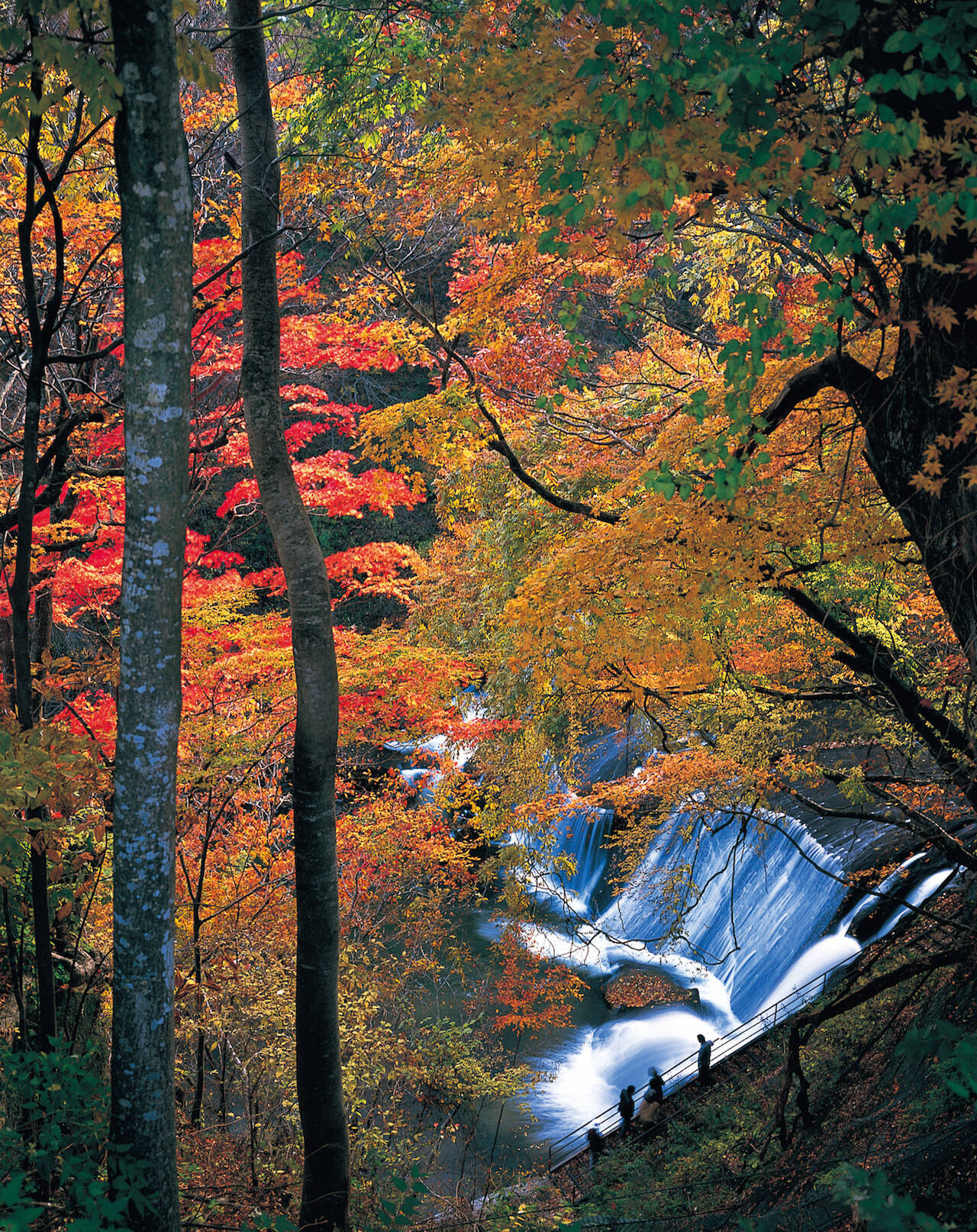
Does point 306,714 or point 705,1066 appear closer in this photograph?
point 306,714

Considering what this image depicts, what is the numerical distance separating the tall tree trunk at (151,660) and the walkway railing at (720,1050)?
6902 mm

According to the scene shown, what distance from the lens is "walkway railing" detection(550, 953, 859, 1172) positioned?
8.42 m

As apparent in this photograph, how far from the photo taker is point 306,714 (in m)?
4.52

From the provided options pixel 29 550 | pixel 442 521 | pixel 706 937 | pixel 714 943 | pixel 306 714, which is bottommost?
pixel 714 943

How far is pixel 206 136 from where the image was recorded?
600 cm

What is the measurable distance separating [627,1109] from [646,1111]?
206 millimetres

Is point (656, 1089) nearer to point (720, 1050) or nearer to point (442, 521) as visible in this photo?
point (720, 1050)

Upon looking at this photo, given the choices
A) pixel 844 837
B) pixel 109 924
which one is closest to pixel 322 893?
pixel 109 924

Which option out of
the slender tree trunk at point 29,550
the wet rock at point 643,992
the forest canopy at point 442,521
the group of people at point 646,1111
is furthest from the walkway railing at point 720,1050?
the slender tree trunk at point 29,550

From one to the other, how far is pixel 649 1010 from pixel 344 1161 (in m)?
7.19

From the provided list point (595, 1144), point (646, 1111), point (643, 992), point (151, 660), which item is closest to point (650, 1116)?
point (646, 1111)

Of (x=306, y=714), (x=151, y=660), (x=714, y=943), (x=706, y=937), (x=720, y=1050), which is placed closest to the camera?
(x=151, y=660)

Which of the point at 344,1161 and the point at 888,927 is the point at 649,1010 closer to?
the point at 888,927

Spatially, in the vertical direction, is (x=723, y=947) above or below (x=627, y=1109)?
above
